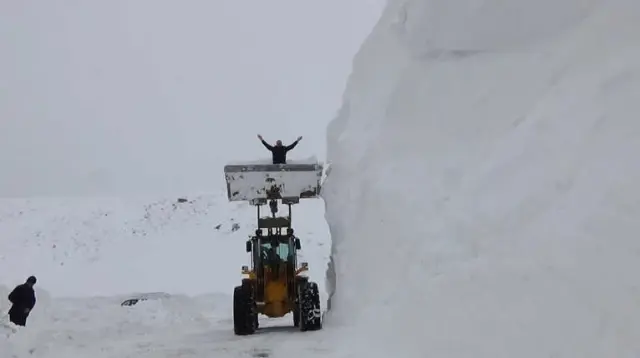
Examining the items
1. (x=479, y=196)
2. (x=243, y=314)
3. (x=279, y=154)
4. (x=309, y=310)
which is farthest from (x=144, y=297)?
(x=479, y=196)

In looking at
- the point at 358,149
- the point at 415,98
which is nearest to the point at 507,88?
the point at 415,98

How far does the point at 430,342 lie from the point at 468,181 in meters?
2.22

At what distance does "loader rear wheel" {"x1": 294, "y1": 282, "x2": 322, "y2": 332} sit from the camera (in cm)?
1001

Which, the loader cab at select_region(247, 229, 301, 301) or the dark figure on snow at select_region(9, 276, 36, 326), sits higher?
the loader cab at select_region(247, 229, 301, 301)

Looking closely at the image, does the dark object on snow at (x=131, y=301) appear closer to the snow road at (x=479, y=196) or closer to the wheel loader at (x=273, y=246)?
the snow road at (x=479, y=196)

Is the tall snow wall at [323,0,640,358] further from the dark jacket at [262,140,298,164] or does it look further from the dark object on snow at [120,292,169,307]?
the dark object on snow at [120,292,169,307]

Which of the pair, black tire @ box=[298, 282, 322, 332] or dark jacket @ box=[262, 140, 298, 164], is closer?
black tire @ box=[298, 282, 322, 332]

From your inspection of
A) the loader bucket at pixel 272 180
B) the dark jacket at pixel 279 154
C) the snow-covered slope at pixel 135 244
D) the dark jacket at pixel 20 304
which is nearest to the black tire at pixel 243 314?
the loader bucket at pixel 272 180

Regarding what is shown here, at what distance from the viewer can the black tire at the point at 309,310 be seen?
32.8 ft

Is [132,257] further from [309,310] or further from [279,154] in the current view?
[309,310]

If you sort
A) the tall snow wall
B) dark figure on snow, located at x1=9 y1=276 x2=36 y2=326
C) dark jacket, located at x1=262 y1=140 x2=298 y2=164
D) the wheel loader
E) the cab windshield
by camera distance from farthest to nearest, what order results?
dark figure on snow, located at x1=9 y1=276 x2=36 y2=326 < dark jacket, located at x1=262 y1=140 x2=298 y2=164 < the cab windshield < the wheel loader < the tall snow wall

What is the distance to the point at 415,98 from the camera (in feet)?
35.6

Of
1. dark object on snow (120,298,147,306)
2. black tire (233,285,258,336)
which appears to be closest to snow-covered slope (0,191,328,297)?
dark object on snow (120,298,147,306)

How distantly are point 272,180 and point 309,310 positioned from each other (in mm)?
2130
